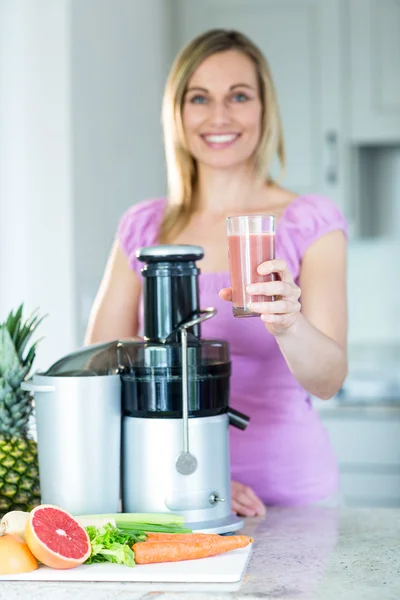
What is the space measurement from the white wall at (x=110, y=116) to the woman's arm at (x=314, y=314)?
1033mm

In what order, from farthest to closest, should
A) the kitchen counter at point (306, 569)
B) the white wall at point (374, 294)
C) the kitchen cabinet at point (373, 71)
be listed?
the white wall at point (374, 294)
the kitchen cabinet at point (373, 71)
the kitchen counter at point (306, 569)

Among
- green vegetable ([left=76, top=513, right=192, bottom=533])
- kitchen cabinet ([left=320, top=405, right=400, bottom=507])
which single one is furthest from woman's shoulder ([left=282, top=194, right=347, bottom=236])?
kitchen cabinet ([left=320, top=405, right=400, bottom=507])

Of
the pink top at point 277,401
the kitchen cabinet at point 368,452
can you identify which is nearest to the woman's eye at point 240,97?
the pink top at point 277,401

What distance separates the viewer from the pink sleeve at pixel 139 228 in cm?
198

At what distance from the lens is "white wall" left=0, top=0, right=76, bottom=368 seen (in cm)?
259

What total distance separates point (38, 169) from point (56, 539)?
5.23 feet

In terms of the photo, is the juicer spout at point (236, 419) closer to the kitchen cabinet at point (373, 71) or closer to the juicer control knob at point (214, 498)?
the juicer control knob at point (214, 498)

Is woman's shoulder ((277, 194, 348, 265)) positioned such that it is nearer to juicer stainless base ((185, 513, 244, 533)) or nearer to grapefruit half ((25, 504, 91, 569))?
juicer stainless base ((185, 513, 244, 533))

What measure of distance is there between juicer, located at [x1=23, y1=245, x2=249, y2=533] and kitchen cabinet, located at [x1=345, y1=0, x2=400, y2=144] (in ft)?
7.80

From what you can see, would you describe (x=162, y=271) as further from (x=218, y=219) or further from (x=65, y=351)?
(x=65, y=351)

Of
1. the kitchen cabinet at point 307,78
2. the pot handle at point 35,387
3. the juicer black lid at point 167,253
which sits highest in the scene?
the kitchen cabinet at point 307,78

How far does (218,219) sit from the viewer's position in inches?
77.5

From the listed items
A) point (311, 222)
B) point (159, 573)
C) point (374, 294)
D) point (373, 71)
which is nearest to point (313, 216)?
point (311, 222)

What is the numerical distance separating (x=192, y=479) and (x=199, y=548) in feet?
0.48
